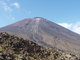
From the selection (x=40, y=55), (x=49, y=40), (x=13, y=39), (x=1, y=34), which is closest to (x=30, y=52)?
(x=40, y=55)

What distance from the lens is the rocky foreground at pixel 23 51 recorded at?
94.5 ft

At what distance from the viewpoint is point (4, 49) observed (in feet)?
95.0

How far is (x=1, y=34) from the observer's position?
33.6 m

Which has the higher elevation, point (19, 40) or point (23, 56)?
point (19, 40)

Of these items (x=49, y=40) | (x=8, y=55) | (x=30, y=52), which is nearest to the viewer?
(x=8, y=55)

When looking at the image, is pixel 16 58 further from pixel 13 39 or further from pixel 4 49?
pixel 13 39

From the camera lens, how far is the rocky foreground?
2879 cm

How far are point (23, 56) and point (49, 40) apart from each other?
6705 inches

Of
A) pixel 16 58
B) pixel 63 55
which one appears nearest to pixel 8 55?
pixel 16 58

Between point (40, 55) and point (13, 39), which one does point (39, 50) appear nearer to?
point (40, 55)

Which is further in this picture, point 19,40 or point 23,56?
point 19,40

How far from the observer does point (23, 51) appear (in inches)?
1217

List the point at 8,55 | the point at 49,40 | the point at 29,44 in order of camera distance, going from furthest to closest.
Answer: the point at 49,40 → the point at 29,44 → the point at 8,55

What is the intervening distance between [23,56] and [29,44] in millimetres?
5139
